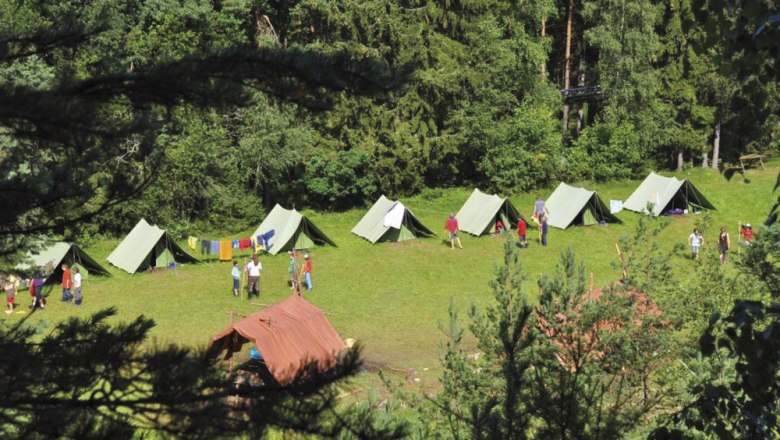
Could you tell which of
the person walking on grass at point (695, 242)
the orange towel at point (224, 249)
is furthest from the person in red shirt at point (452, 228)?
the person walking on grass at point (695, 242)

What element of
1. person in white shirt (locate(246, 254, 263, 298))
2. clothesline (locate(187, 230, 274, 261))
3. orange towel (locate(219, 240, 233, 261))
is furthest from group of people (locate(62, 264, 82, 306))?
orange towel (locate(219, 240, 233, 261))

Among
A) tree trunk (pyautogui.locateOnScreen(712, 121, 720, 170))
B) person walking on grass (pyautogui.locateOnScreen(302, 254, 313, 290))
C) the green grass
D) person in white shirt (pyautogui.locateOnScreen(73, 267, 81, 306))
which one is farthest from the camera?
tree trunk (pyautogui.locateOnScreen(712, 121, 720, 170))

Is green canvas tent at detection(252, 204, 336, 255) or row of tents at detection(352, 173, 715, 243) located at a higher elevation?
row of tents at detection(352, 173, 715, 243)

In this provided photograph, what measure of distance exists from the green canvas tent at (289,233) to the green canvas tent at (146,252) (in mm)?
2002

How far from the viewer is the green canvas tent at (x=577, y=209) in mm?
25109

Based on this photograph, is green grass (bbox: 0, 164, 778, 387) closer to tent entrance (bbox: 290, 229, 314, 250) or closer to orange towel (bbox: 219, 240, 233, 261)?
orange towel (bbox: 219, 240, 233, 261)

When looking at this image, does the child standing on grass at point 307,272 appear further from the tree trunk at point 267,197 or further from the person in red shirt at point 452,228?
the tree trunk at point 267,197

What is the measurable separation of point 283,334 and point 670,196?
15.1 metres

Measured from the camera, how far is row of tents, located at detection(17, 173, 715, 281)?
845 inches

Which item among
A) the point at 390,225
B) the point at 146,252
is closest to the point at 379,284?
the point at 390,225

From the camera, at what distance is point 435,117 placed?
30.1 meters

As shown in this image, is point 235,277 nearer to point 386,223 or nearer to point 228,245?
point 228,245

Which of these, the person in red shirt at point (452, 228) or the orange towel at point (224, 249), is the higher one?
the person in red shirt at point (452, 228)

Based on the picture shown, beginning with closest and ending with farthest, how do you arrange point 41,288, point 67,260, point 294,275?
point 41,288 → point 294,275 → point 67,260
